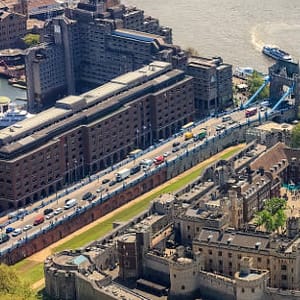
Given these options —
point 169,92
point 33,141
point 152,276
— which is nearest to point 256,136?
point 169,92

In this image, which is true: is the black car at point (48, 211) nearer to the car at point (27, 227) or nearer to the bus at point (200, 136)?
the car at point (27, 227)

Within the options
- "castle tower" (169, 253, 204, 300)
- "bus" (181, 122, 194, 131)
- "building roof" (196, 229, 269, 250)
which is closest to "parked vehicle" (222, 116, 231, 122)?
"bus" (181, 122, 194, 131)

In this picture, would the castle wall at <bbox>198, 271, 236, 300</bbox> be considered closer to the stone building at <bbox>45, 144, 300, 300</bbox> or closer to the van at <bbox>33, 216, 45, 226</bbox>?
the stone building at <bbox>45, 144, 300, 300</bbox>

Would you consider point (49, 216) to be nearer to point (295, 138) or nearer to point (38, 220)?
point (38, 220)

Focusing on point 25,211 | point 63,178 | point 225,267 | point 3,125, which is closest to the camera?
point 225,267

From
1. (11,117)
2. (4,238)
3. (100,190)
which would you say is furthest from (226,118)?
(4,238)

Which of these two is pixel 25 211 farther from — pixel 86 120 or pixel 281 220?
pixel 281 220

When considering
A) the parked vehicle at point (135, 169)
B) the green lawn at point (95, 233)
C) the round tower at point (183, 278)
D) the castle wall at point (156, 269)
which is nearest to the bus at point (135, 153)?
the parked vehicle at point (135, 169)
